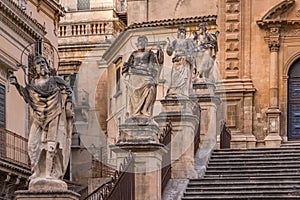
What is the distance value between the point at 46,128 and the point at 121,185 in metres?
3.00

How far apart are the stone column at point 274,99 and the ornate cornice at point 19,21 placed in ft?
25.4

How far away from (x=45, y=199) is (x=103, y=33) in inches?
1339

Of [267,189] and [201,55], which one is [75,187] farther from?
[267,189]

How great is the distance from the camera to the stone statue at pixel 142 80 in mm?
20312

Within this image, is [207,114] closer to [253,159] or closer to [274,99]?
[253,159]

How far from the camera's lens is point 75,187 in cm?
3444

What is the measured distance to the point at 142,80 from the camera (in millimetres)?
20375

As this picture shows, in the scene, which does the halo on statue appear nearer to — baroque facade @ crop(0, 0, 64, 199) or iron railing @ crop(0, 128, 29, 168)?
baroque facade @ crop(0, 0, 64, 199)

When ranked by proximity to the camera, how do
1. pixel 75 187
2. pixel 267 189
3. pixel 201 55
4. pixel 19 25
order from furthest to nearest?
1. pixel 75 187
2. pixel 19 25
3. pixel 201 55
4. pixel 267 189

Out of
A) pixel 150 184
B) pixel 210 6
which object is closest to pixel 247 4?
pixel 210 6

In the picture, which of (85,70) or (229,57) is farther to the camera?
(85,70)

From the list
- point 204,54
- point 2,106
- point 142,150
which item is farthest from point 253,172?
point 2,106

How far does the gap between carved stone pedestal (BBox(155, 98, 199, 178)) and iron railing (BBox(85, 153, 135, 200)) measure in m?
3.05

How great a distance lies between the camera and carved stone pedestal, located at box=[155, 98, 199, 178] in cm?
2267
